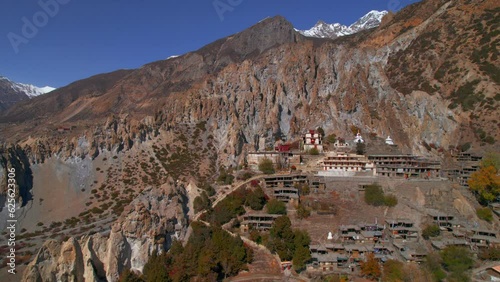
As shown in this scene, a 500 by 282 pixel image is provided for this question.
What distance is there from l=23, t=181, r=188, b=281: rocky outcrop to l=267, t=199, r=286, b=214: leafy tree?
8.59 metres

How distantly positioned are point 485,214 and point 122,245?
3443 centimetres

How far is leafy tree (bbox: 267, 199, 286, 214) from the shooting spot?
38.3 meters

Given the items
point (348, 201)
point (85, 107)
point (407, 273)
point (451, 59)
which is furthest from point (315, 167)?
point (85, 107)

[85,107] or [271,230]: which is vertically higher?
[85,107]

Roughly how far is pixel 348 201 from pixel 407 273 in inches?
420

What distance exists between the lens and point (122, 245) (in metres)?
34.8

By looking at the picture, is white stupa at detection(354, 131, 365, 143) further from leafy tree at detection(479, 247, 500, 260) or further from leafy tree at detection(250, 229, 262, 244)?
leafy tree at detection(250, 229, 262, 244)

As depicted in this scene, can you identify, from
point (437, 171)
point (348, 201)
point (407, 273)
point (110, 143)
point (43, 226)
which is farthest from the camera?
point (110, 143)

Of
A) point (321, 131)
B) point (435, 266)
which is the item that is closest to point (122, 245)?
point (435, 266)

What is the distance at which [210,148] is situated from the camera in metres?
72.1

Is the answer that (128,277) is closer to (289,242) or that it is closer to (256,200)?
(289,242)

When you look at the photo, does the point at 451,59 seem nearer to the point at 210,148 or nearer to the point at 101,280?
the point at 210,148

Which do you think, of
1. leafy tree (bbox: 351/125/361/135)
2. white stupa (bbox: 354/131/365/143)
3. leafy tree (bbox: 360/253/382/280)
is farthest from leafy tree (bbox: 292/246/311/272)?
leafy tree (bbox: 351/125/361/135)

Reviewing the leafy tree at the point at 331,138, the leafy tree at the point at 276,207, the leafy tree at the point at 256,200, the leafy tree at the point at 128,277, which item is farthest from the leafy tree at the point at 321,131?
the leafy tree at the point at 128,277
